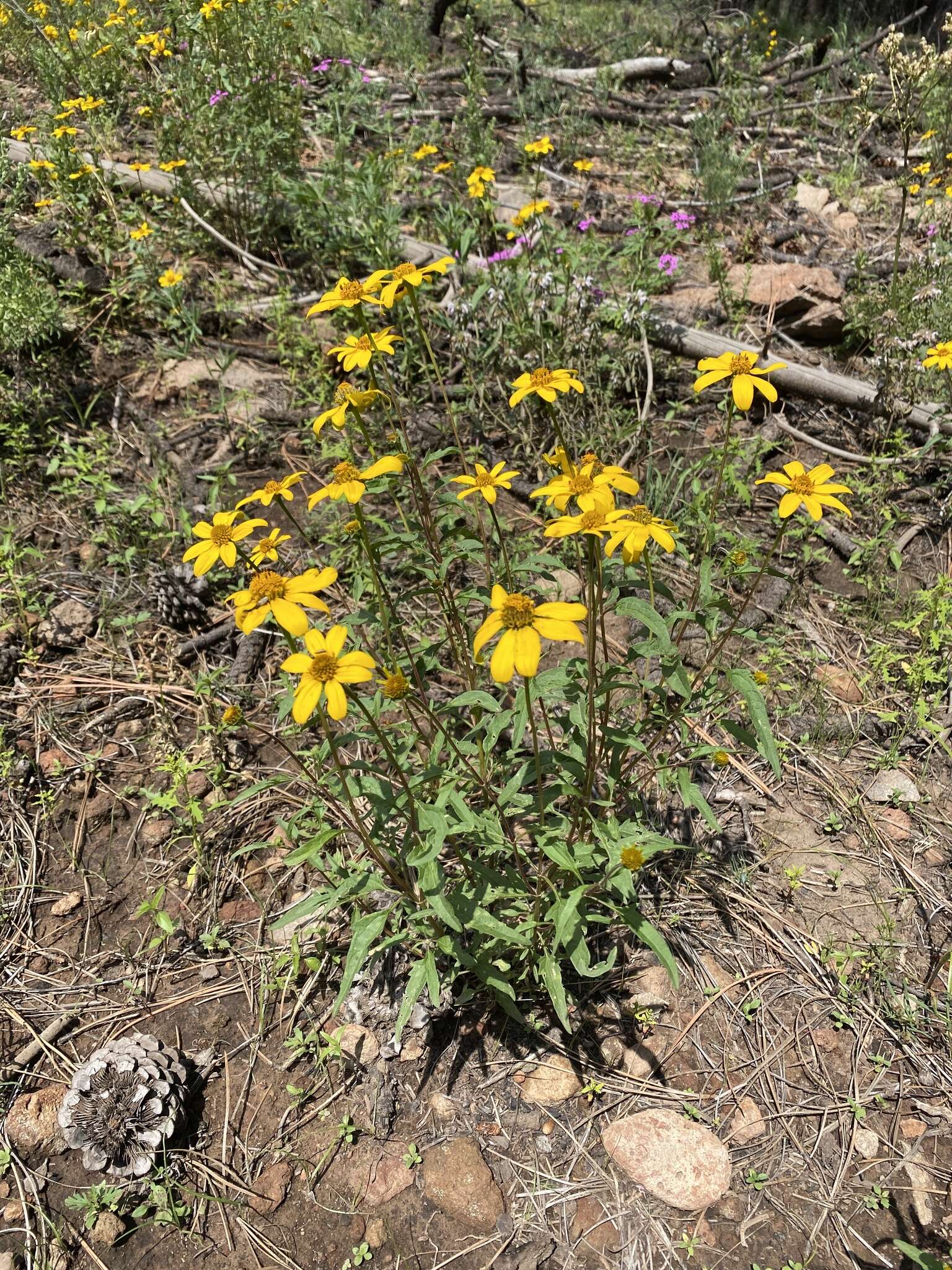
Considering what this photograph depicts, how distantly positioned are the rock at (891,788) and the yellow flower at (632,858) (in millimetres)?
1217

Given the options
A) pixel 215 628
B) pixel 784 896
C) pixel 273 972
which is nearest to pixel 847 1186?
pixel 784 896

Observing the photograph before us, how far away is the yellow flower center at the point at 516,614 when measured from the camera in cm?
129

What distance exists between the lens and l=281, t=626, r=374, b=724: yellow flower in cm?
134

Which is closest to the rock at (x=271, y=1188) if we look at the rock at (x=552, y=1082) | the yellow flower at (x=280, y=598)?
the rock at (x=552, y=1082)

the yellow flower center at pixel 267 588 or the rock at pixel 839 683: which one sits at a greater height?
the yellow flower center at pixel 267 588

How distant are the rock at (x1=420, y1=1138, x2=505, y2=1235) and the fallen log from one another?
326 centimetres

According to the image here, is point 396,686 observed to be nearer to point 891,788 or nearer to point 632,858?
point 632,858

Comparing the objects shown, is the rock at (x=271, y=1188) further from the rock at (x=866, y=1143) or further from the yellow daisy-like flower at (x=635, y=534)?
the yellow daisy-like flower at (x=635, y=534)

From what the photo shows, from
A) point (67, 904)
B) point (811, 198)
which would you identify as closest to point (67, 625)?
point (67, 904)

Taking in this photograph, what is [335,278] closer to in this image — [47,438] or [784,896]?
[47,438]

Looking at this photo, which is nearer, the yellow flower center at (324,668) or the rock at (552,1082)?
the yellow flower center at (324,668)

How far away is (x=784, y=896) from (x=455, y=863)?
0.98 m

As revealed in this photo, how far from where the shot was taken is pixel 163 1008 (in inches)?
82.0

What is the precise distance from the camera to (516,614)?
1.30 metres
